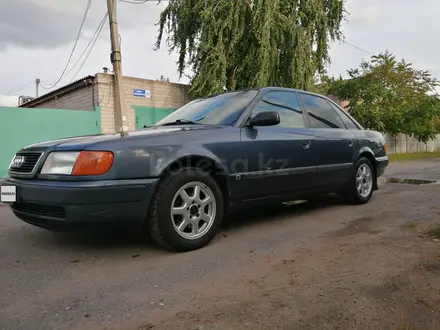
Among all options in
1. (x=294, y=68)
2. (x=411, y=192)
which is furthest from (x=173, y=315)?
(x=294, y=68)

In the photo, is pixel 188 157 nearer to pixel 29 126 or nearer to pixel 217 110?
pixel 217 110

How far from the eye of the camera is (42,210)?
315 centimetres

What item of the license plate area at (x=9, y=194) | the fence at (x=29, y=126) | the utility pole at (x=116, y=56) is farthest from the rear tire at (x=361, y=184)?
the fence at (x=29, y=126)

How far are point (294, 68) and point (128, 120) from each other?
19.2 feet

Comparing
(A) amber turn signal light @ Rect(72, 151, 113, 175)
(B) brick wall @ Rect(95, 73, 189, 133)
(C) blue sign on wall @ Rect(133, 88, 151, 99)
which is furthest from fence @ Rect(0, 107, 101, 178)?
(A) amber turn signal light @ Rect(72, 151, 113, 175)

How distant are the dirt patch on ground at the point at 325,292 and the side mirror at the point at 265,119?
1.18m

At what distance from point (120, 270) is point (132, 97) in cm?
1065

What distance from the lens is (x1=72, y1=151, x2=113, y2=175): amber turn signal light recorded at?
3.04 metres

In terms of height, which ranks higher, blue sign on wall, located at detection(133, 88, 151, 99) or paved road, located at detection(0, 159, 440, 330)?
blue sign on wall, located at detection(133, 88, 151, 99)

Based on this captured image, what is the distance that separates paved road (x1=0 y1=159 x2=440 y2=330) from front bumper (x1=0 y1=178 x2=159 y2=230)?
359 mm

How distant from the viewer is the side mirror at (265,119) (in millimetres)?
3816

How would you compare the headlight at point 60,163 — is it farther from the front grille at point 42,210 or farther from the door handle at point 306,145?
the door handle at point 306,145

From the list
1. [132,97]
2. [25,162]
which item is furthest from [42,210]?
[132,97]

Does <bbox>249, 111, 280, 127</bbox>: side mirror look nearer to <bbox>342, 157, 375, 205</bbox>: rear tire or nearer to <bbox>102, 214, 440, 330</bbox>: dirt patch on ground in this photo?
<bbox>102, 214, 440, 330</bbox>: dirt patch on ground
